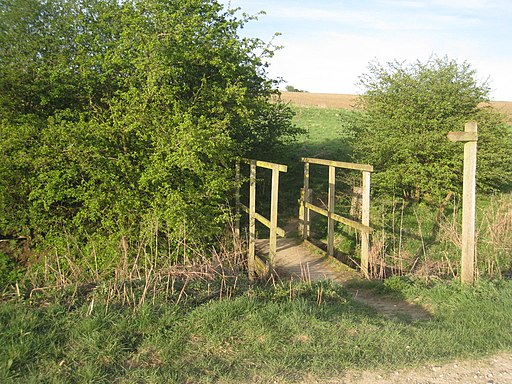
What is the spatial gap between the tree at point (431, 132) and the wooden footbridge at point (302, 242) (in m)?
3.27

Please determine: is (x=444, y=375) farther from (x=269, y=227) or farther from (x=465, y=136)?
(x=269, y=227)

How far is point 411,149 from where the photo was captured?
1291cm

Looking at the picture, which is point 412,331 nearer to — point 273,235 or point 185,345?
point 185,345

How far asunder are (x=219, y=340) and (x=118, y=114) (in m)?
5.73

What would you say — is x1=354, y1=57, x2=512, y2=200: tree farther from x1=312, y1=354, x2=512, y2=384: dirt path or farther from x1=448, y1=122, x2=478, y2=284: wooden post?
x1=312, y1=354, x2=512, y2=384: dirt path

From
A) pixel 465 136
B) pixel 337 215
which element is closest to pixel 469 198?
pixel 465 136

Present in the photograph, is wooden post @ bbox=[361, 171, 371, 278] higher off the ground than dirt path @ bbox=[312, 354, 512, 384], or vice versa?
wooden post @ bbox=[361, 171, 371, 278]

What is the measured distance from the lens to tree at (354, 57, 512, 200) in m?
12.9

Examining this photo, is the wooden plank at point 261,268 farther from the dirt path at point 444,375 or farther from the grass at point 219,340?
the dirt path at point 444,375

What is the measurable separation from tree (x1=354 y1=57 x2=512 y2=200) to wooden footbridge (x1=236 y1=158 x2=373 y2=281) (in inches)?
129

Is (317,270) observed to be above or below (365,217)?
below

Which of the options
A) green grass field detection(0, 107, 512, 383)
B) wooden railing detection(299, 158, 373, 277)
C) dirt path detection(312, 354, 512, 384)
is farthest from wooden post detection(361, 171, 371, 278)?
dirt path detection(312, 354, 512, 384)

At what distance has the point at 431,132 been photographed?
12836 mm

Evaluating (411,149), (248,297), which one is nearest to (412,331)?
(248,297)
